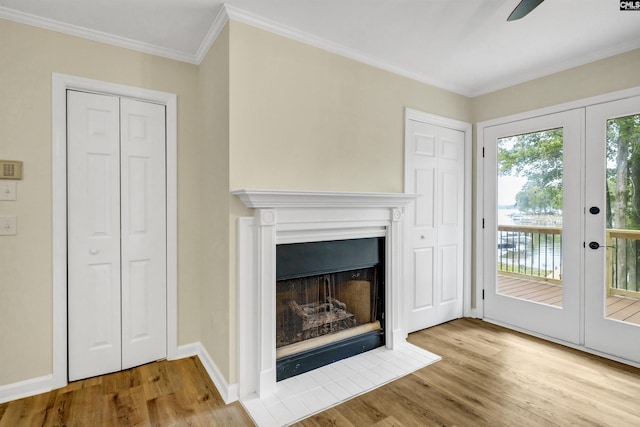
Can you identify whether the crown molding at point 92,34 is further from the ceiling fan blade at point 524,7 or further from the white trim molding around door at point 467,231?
the white trim molding around door at point 467,231

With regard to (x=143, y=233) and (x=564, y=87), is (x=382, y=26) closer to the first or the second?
(x=564, y=87)

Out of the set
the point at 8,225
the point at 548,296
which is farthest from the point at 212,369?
the point at 548,296

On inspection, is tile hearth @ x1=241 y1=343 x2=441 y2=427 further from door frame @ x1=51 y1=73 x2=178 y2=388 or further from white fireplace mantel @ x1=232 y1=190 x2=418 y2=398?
door frame @ x1=51 y1=73 x2=178 y2=388

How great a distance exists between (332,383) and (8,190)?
2.48m

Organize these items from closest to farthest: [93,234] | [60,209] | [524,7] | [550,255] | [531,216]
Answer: [524,7]
[60,209]
[93,234]
[550,255]
[531,216]

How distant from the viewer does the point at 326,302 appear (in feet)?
8.42

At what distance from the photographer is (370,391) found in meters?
2.16

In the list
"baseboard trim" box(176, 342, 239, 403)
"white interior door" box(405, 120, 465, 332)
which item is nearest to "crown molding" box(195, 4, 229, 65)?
"white interior door" box(405, 120, 465, 332)

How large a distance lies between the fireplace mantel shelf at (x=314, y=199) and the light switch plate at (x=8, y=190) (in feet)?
4.70

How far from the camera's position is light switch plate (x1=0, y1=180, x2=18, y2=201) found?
2.03 m

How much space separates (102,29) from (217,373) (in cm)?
254

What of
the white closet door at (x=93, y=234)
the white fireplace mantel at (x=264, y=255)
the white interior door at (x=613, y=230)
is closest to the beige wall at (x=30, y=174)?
the white closet door at (x=93, y=234)

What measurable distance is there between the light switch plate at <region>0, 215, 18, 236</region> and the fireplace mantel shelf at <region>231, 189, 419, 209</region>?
1449 millimetres

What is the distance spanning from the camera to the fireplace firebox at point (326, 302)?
7.55ft
